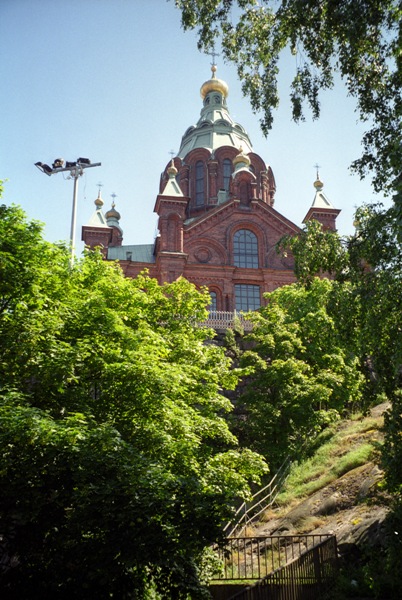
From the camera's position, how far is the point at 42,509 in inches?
376

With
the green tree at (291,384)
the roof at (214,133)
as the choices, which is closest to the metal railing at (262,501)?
the green tree at (291,384)

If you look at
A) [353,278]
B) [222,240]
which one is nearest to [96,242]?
[222,240]

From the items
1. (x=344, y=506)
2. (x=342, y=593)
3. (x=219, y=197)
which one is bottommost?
(x=342, y=593)

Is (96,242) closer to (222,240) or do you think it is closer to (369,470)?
(222,240)

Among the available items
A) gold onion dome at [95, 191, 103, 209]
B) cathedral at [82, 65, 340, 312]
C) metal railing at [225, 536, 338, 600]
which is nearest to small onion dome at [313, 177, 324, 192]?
cathedral at [82, 65, 340, 312]

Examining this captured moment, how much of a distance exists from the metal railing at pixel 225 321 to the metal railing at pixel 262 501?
9.09 metres

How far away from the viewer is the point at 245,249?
1543 inches

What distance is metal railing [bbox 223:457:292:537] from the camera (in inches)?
695

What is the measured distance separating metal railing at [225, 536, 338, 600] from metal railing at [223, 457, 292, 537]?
4.90m

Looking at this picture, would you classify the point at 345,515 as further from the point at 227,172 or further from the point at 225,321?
the point at 227,172

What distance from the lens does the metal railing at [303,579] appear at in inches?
428

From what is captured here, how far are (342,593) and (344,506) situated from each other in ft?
15.4

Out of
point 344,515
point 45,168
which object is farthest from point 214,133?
point 344,515

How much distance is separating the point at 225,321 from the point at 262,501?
44.5 ft
